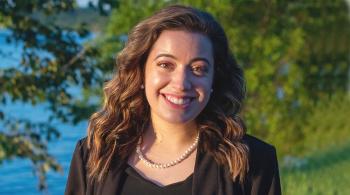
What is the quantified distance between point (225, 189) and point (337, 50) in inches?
502

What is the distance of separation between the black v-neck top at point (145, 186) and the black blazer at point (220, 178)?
0.03m

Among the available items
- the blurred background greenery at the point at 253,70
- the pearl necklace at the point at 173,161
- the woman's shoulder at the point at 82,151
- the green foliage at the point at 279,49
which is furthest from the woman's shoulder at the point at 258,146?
the green foliage at the point at 279,49

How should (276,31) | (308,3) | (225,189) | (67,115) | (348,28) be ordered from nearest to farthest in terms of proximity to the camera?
(225,189) < (67,115) < (276,31) < (308,3) < (348,28)

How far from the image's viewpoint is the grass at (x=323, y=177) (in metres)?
6.98

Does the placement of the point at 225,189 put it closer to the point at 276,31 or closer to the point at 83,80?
the point at 83,80

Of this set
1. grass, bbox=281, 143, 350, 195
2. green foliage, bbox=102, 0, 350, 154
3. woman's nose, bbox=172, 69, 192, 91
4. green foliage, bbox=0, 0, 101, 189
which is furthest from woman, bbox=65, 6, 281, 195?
green foliage, bbox=102, 0, 350, 154

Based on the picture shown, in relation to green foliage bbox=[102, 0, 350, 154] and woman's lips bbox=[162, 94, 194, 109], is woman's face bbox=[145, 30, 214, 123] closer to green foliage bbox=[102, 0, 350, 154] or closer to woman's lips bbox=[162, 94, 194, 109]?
woman's lips bbox=[162, 94, 194, 109]

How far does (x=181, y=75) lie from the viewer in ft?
8.84

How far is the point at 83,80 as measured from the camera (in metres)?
5.86

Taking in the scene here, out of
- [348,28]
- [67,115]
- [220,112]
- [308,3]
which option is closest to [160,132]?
[220,112]

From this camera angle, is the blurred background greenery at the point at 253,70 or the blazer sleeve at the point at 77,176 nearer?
the blazer sleeve at the point at 77,176

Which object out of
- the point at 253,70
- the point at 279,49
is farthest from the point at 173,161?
the point at 279,49

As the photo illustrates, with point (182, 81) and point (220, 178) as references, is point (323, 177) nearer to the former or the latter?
point (220, 178)

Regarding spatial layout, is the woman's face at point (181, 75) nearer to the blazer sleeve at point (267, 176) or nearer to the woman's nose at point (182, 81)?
the woman's nose at point (182, 81)
